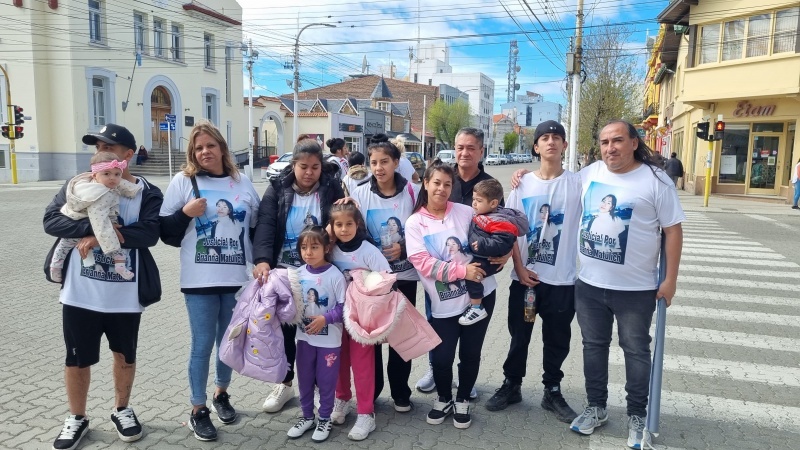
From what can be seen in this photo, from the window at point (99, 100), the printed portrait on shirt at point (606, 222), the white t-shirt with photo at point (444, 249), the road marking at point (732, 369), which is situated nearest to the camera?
the printed portrait on shirt at point (606, 222)

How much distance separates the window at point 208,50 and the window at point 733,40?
28.3 metres

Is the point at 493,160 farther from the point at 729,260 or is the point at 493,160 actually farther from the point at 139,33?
the point at 729,260

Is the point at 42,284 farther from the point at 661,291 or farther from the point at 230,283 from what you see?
the point at 661,291

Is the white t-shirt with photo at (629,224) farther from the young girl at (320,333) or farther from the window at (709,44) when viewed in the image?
the window at (709,44)

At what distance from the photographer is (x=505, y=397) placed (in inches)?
161

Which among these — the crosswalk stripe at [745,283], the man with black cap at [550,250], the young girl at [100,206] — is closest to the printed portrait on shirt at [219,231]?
the young girl at [100,206]

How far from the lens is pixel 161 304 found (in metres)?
6.80

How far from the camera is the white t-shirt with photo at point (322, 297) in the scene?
3.58m

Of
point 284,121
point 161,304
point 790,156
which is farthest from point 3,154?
point 790,156

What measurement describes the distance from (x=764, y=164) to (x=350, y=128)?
1409 inches

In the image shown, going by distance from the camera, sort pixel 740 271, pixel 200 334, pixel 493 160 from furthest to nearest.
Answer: pixel 493 160 → pixel 740 271 → pixel 200 334

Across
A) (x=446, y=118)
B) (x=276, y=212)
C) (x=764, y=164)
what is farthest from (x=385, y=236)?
(x=446, y=118)

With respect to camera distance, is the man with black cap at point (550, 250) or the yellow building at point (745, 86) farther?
the yellow building at point (745, 86)

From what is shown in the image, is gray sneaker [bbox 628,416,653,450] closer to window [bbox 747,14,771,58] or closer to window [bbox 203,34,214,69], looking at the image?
window [bbox 747,14,771,58]
